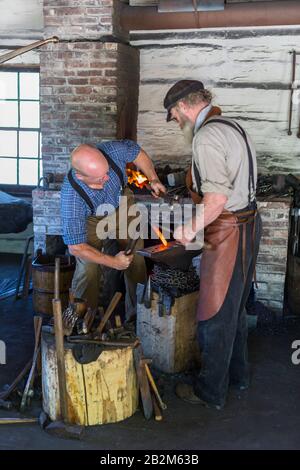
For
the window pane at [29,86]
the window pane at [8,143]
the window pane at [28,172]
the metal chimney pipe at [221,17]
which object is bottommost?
the window pane at [28,172]

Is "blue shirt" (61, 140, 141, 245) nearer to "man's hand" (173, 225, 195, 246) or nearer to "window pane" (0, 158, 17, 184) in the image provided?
"man's hand" (173, 225, 195, 246)

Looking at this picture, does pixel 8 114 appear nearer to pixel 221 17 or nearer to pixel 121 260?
pixel 221 17

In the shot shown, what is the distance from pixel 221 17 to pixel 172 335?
314cm

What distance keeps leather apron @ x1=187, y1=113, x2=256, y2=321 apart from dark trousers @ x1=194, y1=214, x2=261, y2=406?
0.04m

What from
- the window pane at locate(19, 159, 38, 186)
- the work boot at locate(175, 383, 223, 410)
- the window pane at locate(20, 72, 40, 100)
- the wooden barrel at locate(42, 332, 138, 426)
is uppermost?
the window pane at locate(20, 72, 40, 100)

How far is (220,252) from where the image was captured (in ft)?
13.2

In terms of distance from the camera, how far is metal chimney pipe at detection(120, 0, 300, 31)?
5844mm

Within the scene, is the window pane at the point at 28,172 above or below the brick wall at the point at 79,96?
below

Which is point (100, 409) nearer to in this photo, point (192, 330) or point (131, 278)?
point (192, 330)

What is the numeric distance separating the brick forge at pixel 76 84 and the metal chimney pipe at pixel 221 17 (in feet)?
0.65

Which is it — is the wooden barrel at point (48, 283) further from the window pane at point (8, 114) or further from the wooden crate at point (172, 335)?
the window pane at point (8, 114)

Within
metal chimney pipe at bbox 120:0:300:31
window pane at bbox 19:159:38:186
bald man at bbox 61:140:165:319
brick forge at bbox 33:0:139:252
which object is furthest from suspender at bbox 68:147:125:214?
window pane at bbox 19:159:38:186

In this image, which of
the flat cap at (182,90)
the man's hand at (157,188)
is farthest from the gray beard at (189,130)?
the man's hand at (157,188)

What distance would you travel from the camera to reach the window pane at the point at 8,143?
7.86m
